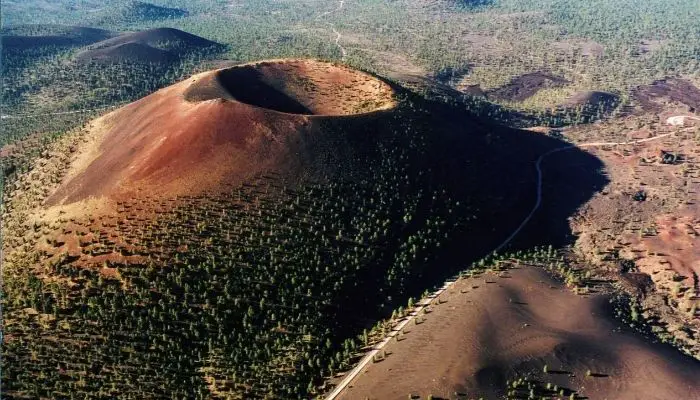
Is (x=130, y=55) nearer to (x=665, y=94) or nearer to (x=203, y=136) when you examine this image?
(x=203, y=136)

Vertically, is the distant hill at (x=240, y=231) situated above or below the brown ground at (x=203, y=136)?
below

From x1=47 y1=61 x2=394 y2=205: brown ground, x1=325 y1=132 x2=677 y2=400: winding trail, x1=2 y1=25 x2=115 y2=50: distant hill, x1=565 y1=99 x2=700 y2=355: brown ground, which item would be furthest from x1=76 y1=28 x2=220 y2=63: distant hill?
x1=565 y1=99 x2=700 y2=355: brown ground

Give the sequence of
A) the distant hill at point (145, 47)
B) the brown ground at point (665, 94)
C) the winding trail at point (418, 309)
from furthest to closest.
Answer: the distant hill at point (145, 47), the brown ground at point (665, 94), the winding trail at point (418, 309)

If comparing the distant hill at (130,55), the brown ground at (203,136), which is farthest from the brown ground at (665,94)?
the distant hill at (130,55)

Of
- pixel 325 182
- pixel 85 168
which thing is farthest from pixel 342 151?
pixel 85 168

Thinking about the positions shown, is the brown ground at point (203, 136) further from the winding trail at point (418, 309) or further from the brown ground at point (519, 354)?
the brown ground at point (519, 354)

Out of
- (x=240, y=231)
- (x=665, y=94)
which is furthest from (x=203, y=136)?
(x=665, y=94)
